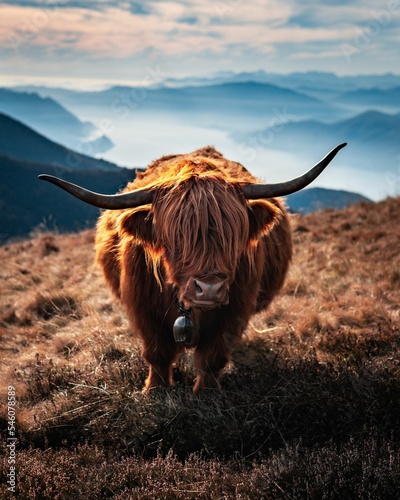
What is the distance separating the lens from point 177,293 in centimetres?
378

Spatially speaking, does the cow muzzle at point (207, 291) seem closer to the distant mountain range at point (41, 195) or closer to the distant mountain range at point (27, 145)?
the distant mountain range at point (41, 195)

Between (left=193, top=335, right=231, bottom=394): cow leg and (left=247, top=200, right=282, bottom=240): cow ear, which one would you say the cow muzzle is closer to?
(left=247, top=200, right=282, bottom=240): cow ear

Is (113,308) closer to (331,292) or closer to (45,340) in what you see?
(45,340)

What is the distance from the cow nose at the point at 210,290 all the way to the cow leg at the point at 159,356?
3.48 ft

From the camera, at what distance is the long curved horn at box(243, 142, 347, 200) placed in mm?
3280

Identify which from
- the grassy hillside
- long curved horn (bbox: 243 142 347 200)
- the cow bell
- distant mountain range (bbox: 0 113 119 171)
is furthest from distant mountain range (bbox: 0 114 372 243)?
the cow bell

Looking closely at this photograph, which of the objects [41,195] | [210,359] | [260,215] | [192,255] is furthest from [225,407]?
[41,195]

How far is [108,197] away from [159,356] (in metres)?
1.42

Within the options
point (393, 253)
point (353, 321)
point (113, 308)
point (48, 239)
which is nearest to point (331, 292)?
point (353, 321)

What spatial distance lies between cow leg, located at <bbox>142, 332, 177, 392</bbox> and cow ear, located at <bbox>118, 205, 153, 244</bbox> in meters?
0.89

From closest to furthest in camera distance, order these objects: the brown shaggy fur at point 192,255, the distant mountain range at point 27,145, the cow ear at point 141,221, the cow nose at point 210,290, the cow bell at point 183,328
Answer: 1. the cow nose at point 210,290
2. the brown shaggy fur at point 192,255
3. the cow bell at point 183,328
4. the cow ear at point 141,221
5. the distant mountain range at point 27,145

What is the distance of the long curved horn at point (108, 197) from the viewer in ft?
10.7

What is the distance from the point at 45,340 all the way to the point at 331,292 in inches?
135

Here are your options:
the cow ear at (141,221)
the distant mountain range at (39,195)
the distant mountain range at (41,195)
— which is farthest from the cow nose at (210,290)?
→ the distant mountain range at (39,195)
